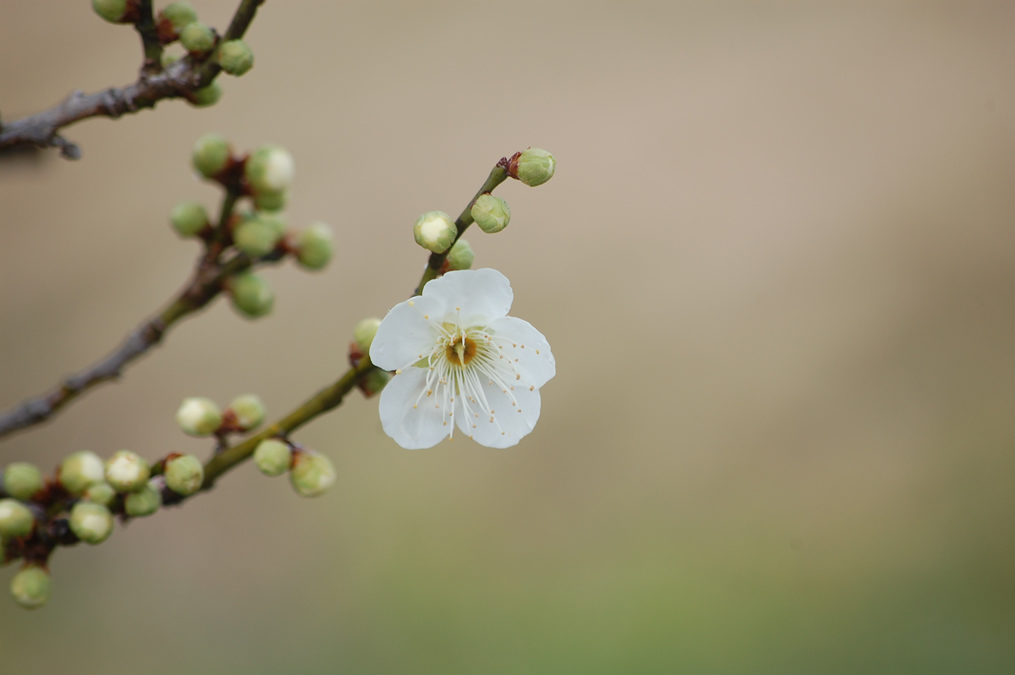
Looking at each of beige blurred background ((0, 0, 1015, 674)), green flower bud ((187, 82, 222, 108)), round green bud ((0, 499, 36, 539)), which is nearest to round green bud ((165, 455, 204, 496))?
round green bud ((0, 499, 36, 539))

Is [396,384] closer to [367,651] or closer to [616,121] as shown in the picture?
[367,651]

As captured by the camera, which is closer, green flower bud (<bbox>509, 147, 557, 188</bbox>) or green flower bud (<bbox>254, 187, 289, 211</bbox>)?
green flower bud (<bbox>509, 147, 557, 188</bbox>)

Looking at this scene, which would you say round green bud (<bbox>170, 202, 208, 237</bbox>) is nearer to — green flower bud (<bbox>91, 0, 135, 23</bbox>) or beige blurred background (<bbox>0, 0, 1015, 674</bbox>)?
green flower bud (<bbox>91, 0, 135, 23</bbox>)

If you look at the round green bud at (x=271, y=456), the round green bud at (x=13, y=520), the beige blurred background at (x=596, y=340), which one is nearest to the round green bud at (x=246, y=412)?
the round green bud at (x=271, y=456)

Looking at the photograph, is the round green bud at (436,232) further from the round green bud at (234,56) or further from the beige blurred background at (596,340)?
the beige blurred background at (596,340)

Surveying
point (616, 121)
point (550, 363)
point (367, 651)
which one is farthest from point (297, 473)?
point (616, 121)
